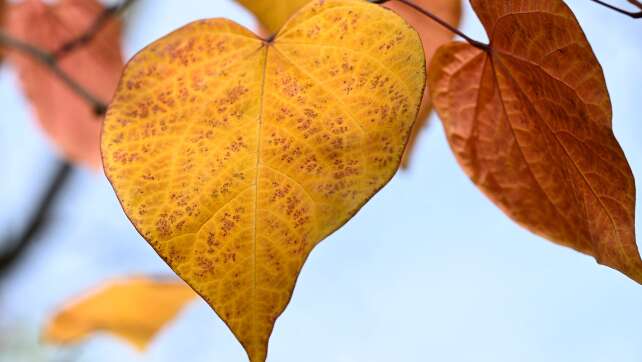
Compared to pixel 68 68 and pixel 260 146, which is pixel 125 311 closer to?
pixel 68 68

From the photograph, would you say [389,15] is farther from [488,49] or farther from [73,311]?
[73,311]

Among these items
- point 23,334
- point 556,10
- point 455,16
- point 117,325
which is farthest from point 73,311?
point 23,334

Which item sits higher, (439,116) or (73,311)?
(439,116)

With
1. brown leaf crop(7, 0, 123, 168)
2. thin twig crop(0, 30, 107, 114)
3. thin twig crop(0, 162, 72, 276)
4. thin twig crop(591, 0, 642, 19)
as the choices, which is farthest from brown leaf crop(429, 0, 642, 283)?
thin twig crop(0, 162, 72, 276)

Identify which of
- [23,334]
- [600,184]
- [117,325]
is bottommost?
[23,334]

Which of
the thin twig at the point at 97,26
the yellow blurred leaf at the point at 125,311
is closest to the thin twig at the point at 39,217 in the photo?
the yellow blurred leaf at the point at 125,311

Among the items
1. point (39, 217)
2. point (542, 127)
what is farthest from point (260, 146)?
point (39, 217)

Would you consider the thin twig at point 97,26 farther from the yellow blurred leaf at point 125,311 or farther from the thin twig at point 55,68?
the yellow blurred leaf at point 125,311
